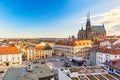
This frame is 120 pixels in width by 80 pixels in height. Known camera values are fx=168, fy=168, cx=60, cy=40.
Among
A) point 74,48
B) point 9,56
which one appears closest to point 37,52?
point 74,48

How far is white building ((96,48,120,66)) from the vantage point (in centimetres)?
3944

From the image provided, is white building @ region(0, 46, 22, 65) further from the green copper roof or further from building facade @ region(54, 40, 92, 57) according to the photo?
the green copper roof

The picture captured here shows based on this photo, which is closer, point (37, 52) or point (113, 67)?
point (113, 67)

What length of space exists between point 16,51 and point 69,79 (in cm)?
3360

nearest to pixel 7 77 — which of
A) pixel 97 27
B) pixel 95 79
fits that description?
pixel 95 79

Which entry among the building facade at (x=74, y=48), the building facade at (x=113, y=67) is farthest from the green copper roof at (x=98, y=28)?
the building facade at (x=113, y=67)

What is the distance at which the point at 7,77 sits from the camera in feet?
76.3

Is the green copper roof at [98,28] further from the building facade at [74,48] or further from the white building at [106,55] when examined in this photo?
the white building at [106,55]

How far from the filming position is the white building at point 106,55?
39.4 metres

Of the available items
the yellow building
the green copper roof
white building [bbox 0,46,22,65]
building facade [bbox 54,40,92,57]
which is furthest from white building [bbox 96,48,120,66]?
the green copper roof

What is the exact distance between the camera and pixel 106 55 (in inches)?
1634

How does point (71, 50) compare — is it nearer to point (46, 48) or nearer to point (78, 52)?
point (78, 52)

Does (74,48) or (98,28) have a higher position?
(98,28)

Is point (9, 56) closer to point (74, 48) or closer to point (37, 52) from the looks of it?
point (37, 52)
